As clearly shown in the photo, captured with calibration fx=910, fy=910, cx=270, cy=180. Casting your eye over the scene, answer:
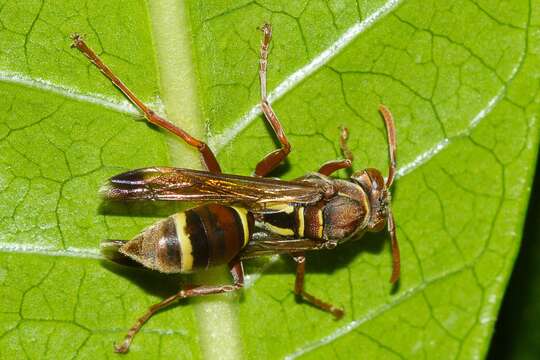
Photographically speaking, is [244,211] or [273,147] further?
[244,211]

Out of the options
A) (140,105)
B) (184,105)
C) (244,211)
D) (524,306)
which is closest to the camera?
(140,105)

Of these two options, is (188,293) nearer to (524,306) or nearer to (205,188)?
(205,188)

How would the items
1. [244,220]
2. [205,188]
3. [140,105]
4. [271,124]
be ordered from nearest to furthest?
[140,105]
[271,124]
[205,188]
[244,220]

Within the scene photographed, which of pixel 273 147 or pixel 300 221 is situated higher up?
pixel 273 147

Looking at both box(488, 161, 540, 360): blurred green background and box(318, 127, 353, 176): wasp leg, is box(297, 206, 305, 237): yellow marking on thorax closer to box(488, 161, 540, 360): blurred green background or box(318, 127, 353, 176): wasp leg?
box(318, 127, 353, 176): wasp leg

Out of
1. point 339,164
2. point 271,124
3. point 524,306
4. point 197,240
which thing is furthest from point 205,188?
point 524,306

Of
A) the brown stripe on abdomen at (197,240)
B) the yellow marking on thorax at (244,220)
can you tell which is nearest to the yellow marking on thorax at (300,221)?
the yellow marking on thorax at (244,220)

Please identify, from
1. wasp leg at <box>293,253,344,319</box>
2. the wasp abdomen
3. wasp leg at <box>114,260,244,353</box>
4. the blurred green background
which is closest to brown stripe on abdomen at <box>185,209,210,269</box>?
the wasp abdomen
